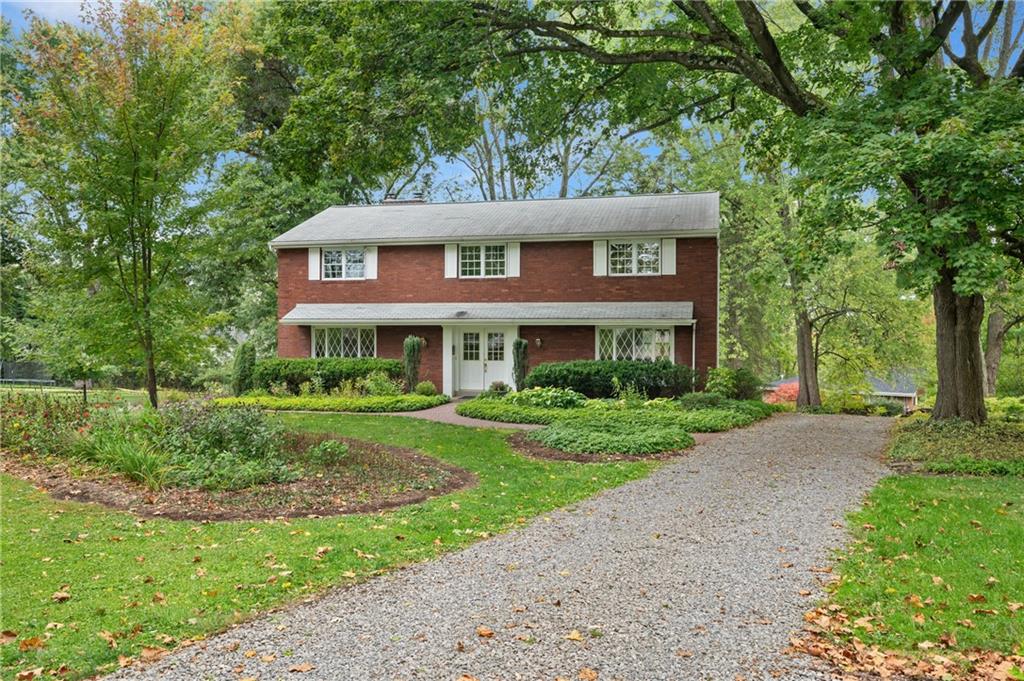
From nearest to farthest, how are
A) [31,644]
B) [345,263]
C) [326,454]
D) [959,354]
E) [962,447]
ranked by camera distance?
[31,644], [326,454], [962,447], [959,354], [345,263]

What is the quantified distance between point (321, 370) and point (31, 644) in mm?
17519

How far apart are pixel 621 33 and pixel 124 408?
11.1m

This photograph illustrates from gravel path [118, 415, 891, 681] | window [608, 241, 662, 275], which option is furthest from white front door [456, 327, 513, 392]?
gravel path [118, 415, 891, 681]

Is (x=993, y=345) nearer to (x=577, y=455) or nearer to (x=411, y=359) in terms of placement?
(x=411, y=359)

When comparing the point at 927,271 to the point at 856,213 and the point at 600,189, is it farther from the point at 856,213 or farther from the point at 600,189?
the point at 600,189

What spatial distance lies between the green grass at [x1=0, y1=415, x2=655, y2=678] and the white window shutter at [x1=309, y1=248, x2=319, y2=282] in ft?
52.2

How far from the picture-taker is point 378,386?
20.3 m

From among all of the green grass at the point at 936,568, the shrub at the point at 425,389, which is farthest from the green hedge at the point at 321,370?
the green grass at the point at 936,568

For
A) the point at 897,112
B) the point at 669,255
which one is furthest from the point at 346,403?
the point at 897,112

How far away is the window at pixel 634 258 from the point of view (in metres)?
21.6

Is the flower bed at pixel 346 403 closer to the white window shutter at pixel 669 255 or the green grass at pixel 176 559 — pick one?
the white window shutter at pixel 669 255

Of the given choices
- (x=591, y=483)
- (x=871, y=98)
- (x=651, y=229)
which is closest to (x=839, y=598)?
(x=591, y=483)

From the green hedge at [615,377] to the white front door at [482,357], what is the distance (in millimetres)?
2973

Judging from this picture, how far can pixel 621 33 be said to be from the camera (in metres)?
→ 13.2
